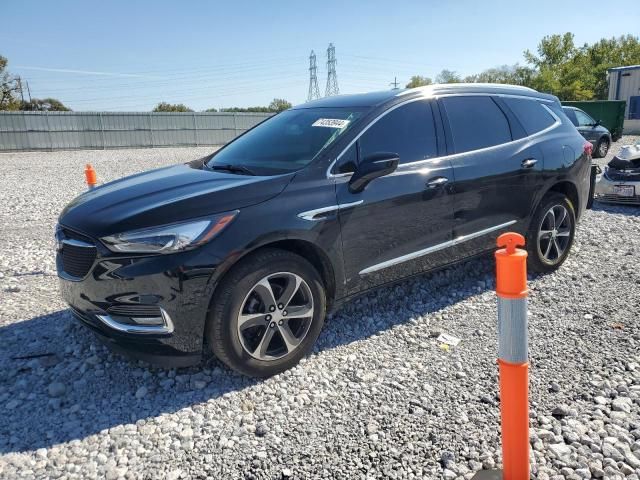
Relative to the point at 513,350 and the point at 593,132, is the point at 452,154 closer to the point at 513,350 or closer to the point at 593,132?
the point at 513,350

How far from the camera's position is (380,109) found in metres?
3.80

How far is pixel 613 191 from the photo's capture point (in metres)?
8.20

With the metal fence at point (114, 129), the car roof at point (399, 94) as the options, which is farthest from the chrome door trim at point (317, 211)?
the metal fence at point (114, 129)

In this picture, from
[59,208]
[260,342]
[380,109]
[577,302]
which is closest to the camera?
[260,342]

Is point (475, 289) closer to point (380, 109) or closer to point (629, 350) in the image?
point (629, 350)

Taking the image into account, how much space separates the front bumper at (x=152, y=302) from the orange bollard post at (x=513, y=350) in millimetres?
1684

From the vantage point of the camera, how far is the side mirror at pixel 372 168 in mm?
3362

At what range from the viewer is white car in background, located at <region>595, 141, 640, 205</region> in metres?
8.01

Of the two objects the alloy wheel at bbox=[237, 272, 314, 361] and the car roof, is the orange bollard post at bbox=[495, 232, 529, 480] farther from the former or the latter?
the car roof

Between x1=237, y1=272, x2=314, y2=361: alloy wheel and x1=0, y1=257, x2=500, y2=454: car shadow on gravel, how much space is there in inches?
10.6

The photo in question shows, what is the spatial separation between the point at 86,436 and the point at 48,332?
159cm

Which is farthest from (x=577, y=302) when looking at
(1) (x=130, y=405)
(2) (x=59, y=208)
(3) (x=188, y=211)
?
(2) (x=59, y=208)

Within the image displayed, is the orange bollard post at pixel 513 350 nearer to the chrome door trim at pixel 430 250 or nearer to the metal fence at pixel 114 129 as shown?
the chrome door trim at pixel 430 250

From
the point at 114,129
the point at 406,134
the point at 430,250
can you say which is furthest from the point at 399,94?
the point at 114,129
